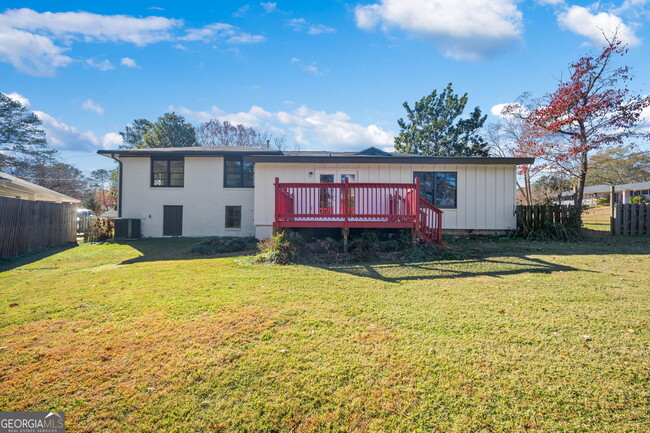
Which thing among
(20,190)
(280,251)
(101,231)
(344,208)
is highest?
(20,190)

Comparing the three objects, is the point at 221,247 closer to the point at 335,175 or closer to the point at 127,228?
the point at 335,175

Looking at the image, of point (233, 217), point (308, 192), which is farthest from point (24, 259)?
point (308, 192)

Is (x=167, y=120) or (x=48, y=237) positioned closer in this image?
(x=48, y=237)

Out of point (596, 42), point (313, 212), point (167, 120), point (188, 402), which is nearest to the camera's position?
point (188, 402)

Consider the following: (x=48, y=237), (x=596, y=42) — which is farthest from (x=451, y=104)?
(x=48, y=237)

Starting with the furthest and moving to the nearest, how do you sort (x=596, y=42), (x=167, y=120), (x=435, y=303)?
(x=167, y=120), (x=596, y=42), (x=435, y=303)

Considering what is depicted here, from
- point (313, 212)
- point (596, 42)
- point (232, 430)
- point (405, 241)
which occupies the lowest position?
point (232, 430)

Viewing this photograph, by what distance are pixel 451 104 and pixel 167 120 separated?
86.5 ft

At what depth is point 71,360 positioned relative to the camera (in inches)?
99.9

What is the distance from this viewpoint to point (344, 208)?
8016mm

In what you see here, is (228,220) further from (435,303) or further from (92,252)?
(435,303)

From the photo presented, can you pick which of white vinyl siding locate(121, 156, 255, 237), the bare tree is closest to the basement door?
white vinyl siding locate(121, 156, 255, 237)

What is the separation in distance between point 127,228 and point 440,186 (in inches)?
497

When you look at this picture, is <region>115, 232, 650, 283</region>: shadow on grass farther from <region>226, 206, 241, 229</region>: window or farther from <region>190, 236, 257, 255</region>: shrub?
<region>226, 206, 241, 229</region>: window
